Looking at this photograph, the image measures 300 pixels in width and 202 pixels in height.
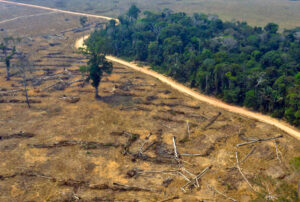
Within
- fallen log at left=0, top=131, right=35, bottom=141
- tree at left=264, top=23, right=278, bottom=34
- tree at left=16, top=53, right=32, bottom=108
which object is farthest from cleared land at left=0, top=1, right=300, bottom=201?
tree at left=264, top=23, right=278, bottom=34

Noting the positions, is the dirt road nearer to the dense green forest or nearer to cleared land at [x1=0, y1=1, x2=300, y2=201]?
the dense green forest

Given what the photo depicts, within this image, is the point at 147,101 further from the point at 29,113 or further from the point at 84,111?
the point at 29,113

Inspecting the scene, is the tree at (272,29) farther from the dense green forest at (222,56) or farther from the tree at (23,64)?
the tree at (23,64)

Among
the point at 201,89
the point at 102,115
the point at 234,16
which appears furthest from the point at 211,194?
the point at 234,16

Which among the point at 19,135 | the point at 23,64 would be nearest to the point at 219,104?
the point at 19,135

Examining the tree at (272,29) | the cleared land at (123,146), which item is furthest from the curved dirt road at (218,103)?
the tree at (272,29)

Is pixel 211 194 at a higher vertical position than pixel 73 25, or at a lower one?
lower
